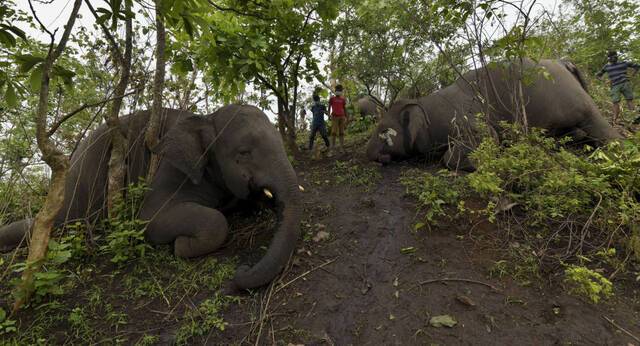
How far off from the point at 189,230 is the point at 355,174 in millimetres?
2895

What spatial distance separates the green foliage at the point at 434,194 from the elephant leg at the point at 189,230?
6.98ft

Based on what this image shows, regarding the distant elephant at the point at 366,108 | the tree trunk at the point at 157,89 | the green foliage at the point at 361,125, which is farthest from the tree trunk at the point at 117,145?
the distant elephant at the point at 366,108

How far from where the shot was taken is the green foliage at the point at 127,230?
3.49 m

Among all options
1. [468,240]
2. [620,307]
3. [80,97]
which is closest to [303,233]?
[468,240]

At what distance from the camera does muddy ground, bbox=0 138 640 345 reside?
2496 mm

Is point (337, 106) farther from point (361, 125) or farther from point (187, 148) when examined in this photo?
point (187, 148)

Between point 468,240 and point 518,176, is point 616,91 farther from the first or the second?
point 468,240

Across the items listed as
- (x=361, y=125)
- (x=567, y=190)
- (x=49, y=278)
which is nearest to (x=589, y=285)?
(x=567, y=190)

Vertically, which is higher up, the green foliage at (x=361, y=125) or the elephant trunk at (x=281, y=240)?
the green foliage at (x=361, y=125)

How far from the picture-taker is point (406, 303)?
280 centimetres

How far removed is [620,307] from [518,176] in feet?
4.26

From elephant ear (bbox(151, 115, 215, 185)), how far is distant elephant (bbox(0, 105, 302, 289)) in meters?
0.01

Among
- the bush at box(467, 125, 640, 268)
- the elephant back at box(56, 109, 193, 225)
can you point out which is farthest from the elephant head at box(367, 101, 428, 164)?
the elephant back at box(56, 109, 193, 225)

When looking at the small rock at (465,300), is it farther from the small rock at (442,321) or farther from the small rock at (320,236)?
the small rock at (320,236)
